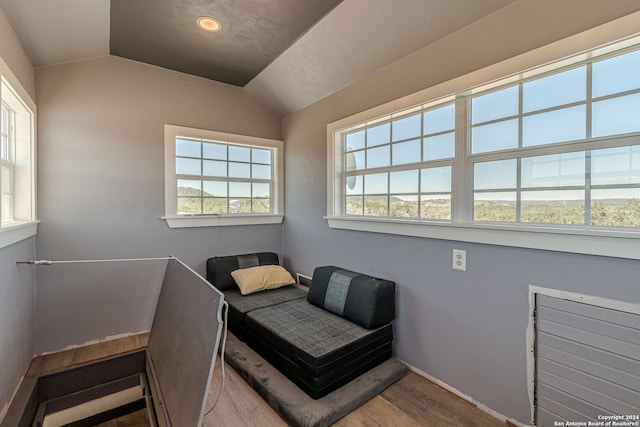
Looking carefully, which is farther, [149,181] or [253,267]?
[253,267]

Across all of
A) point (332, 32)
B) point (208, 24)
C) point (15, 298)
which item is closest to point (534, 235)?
point (332, 32)

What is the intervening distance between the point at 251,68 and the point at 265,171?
119cm

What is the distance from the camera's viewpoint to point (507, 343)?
175 cm

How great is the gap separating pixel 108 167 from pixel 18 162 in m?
0.59

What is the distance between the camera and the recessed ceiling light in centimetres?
222

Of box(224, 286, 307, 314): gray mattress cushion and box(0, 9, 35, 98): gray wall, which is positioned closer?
box(0, 9, 35, 98): gray wall

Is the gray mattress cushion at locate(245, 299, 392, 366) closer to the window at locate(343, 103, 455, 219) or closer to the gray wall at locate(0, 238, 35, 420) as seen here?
the window at locate(343, 103, 455, 219)

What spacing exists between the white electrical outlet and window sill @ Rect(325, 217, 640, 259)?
0.29 ft

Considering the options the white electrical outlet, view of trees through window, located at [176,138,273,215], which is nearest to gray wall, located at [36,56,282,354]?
view of trees through window, located at [176,138,273,215]

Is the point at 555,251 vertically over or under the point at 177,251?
over

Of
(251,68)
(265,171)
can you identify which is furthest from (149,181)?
(251,68)

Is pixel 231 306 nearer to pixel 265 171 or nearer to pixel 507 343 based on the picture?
pixel 265 171

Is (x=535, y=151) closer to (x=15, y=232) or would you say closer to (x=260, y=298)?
(x=260, y=298)

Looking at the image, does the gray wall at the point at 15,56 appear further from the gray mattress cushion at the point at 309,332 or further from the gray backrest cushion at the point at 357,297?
the gray backrest cushion at the point at 357,297
